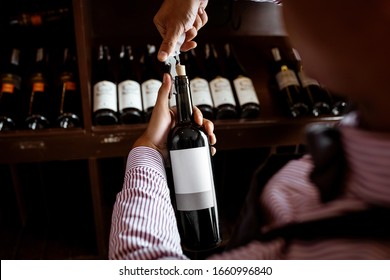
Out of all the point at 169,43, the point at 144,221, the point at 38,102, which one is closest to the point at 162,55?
the point at 169,43

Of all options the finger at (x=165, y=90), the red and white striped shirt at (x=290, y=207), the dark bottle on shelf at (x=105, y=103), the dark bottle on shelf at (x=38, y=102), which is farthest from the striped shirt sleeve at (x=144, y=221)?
the dark bottle on shelf at (x=38, y=102)

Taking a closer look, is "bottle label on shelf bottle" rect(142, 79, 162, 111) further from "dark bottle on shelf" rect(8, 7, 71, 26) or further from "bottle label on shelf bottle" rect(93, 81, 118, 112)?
"dark bottle on shelf" rect(8, 7, 71, 26)

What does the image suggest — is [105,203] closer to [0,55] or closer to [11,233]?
[11,233]

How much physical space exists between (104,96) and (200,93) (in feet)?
0.80

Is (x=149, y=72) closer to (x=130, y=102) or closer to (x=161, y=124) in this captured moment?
(x=130, y=102)

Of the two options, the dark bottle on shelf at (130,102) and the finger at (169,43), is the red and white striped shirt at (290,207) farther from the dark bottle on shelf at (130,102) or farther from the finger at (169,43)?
the dark bottle on shelf at (130,102)

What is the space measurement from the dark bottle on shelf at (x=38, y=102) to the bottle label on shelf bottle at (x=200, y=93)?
390 millimetres

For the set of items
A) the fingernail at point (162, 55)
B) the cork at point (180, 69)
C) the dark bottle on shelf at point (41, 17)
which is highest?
the dark bottle on shelf at point (41, 17)

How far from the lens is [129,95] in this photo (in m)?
1.06

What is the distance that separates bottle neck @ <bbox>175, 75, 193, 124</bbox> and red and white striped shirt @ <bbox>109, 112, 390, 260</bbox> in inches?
6.8

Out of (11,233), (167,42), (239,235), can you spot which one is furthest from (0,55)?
(239,235)

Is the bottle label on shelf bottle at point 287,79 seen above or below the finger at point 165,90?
above

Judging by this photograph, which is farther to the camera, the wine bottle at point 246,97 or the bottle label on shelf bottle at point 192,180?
the wine bottle at point 246,97

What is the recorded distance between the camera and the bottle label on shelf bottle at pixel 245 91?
3.66ft
